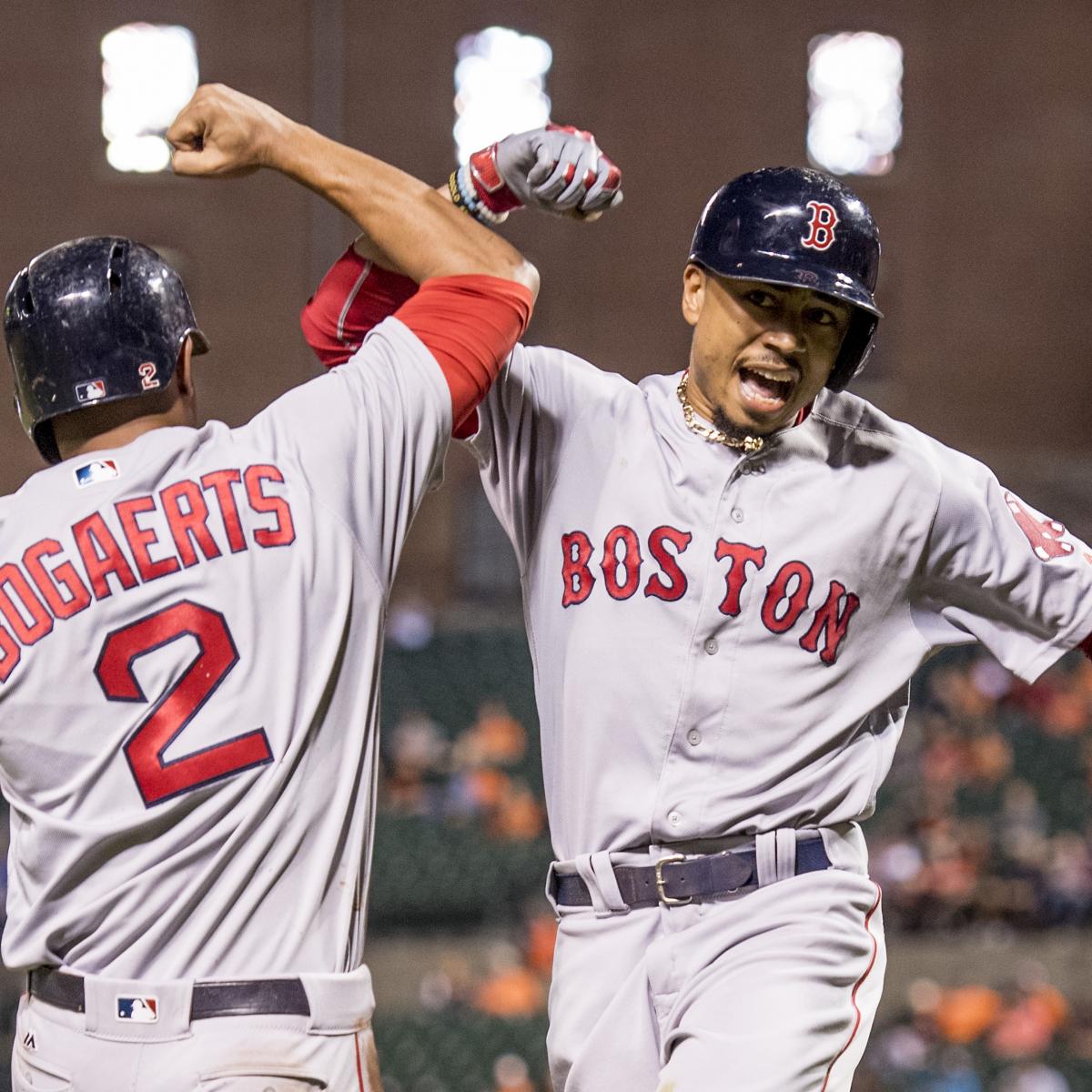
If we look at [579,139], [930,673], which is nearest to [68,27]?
[930,673]

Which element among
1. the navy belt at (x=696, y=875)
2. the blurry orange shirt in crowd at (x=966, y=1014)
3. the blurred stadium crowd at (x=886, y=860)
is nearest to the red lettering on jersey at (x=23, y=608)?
the navy belt at (x=696, y=875)

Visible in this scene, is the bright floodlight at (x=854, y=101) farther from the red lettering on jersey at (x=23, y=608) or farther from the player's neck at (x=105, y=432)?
the red lettering on jersey at (x=23, y=608)

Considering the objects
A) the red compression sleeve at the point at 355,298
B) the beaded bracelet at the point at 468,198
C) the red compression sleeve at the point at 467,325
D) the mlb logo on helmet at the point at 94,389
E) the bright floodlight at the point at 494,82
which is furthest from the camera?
the bright floodlight at the point at 494,82

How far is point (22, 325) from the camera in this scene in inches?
91.4

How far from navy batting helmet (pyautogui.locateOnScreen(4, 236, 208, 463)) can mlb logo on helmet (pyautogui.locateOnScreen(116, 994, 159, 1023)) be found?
2.83ft

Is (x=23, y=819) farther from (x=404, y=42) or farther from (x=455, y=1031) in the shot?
(x=404, y=42)

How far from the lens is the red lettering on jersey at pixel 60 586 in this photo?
84.7 inches

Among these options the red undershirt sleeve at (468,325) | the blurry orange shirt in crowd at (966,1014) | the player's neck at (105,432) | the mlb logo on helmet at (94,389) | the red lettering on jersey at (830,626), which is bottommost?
the blurry orange shirt in crowd at (966,1014)

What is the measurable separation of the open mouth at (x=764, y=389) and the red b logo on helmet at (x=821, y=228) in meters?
0.23

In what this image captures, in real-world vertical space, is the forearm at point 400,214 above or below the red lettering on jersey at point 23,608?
above

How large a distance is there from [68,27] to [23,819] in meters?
15.9

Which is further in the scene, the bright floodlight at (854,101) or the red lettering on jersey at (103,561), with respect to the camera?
the bright floodlight at (854,101)

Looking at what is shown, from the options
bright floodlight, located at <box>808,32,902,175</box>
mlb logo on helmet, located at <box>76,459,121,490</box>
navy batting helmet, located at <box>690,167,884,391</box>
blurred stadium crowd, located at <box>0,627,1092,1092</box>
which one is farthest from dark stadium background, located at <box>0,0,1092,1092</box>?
mlb logo on helmet, located at <box>76,459,121,490</box>

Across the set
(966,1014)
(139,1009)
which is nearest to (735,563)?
(139,1009)
